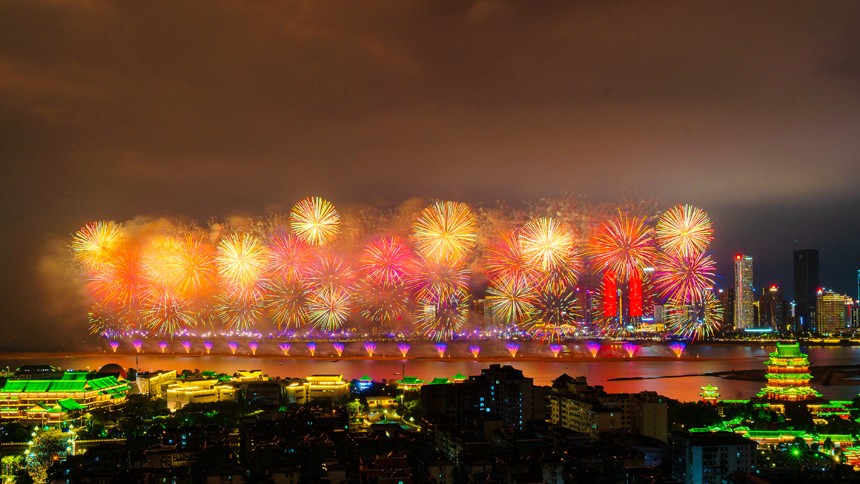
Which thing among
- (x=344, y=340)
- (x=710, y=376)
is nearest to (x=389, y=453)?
(x=710, y=376)

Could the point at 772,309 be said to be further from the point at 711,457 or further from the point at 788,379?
the point at 711,457

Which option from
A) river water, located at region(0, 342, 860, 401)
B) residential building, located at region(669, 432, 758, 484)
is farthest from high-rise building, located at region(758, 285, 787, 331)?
residential building, located at region(669, 432, 758, 484)

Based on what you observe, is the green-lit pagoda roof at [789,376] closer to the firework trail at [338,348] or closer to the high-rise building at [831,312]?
the firework trail at [338,348]

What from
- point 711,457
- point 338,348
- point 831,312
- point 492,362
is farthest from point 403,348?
point 831,312

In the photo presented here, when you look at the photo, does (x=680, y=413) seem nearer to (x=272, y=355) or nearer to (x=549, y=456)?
(x=549, y=456)

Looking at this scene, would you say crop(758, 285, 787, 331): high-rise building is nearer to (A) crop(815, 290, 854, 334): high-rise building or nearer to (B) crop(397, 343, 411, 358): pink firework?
(A) crop(815, 290, 854, 334): high-rise building

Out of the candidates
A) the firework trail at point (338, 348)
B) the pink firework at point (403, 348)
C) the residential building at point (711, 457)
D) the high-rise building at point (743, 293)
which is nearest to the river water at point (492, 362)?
the firework trail at point (338, 348)
